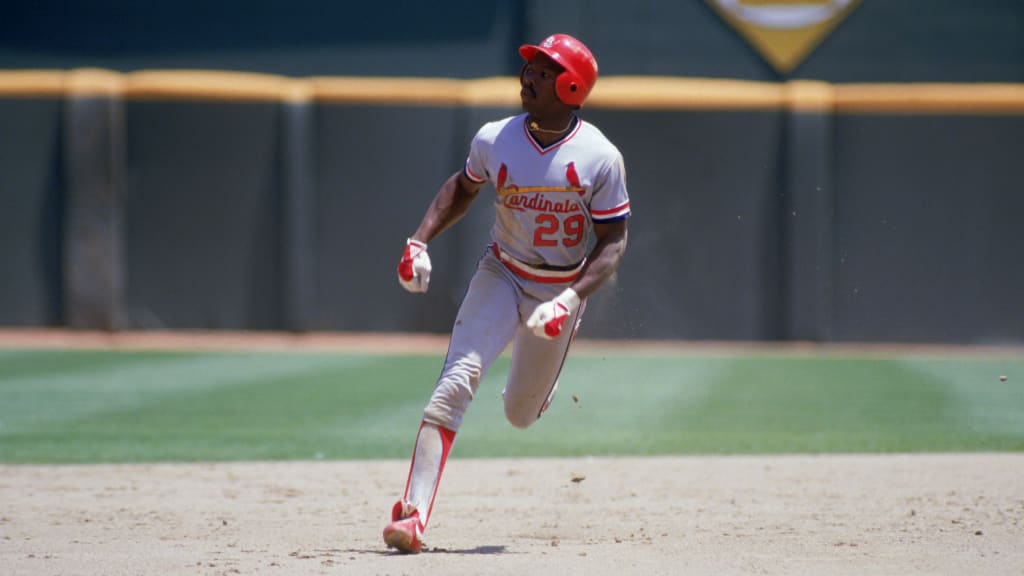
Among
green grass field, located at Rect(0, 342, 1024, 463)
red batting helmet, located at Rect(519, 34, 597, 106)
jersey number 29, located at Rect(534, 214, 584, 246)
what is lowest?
green grass field, located at Rect(0, 342, 1024, 463)

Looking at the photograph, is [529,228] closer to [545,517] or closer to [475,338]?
[475,338]

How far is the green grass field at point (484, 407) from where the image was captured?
783 centimetres

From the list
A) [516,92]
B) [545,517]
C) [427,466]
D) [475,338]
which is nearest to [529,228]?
[475,338]

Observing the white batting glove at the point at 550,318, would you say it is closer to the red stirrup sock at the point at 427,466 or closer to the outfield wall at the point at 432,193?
the red stirrup sock at the point at 427,466

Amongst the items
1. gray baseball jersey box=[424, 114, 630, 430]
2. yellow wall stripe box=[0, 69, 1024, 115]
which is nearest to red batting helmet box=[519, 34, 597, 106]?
gray baseball jersey box=[424, 114, 630, 430]

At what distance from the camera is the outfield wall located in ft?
45.4

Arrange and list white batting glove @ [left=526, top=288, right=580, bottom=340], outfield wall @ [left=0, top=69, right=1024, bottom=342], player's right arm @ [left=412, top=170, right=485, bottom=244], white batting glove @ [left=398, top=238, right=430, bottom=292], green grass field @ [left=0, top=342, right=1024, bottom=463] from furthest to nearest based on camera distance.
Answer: outfield wall @ [left=0, top=69, right=1024, bottom=342], green grass field @ [left=0, top=342, right=1024, bottom=463], player's right arm @ [left=412, top=170, right=485, bottom=244], white batting glove @ [left=398, top=238, right=430, bottom=292], white batting glove @ [left=526, top=288, right=580, bottom=340]

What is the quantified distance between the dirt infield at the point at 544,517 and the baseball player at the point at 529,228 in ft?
1.86

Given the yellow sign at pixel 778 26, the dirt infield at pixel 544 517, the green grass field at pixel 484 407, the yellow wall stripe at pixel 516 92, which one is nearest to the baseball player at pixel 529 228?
the dirt infield at pixel 544 517

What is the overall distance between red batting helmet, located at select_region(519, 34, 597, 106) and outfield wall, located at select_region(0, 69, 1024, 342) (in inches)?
347

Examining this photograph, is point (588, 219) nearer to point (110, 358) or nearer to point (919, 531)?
point (919, 531)

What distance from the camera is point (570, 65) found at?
483cm

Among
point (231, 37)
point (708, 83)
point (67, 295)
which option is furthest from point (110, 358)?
point (708, 83)

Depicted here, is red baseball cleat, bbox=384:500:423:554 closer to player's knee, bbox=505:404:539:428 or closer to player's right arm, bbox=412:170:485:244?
player's knee, bbox=505:404:539:428
